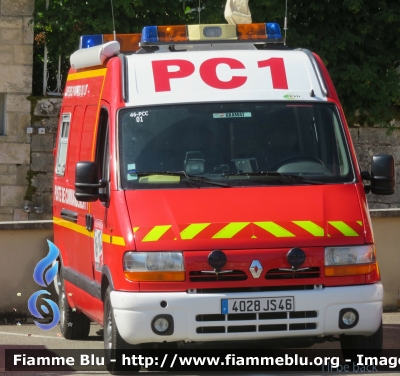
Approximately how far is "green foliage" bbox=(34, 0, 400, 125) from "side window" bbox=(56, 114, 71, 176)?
528 cm

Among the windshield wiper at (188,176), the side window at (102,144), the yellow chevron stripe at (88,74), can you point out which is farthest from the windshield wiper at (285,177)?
the yellow chevron stripe at (88,74)

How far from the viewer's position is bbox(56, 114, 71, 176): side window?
10.3m

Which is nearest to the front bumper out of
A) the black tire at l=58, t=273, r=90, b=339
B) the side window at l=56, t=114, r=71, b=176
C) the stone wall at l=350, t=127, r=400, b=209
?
the black tire at l=58, t=273, r=90, b=339

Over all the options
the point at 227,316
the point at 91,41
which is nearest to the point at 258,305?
the point at 227,316

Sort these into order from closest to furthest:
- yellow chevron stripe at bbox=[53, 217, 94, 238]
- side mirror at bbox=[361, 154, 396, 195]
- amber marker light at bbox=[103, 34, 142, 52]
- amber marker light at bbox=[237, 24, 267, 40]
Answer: side mirror at bbox=[361, 154, 396, 195], yellow chevron stripe at bbox=[53, 217, 94, 238], amber marker light at bbox=[237, 24, 267, 40], amber marker light at bbox=[103, 34, 142, 52]

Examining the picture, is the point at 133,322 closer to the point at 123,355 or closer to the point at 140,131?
the point at 123,355

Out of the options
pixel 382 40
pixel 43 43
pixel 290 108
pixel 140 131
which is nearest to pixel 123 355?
pixel 140 131

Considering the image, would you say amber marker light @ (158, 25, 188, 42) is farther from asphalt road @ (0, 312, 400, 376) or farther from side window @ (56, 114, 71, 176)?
asphalt road @ (0, 312, 400, 376)

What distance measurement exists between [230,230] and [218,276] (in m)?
0.33

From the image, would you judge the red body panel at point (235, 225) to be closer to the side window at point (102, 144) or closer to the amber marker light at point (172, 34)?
the side window at point (102, 144)

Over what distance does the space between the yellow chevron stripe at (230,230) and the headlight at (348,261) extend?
61 cm

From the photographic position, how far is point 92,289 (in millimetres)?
8594

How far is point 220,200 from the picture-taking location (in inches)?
299

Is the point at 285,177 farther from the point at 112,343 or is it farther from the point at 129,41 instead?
the point at 129,41
